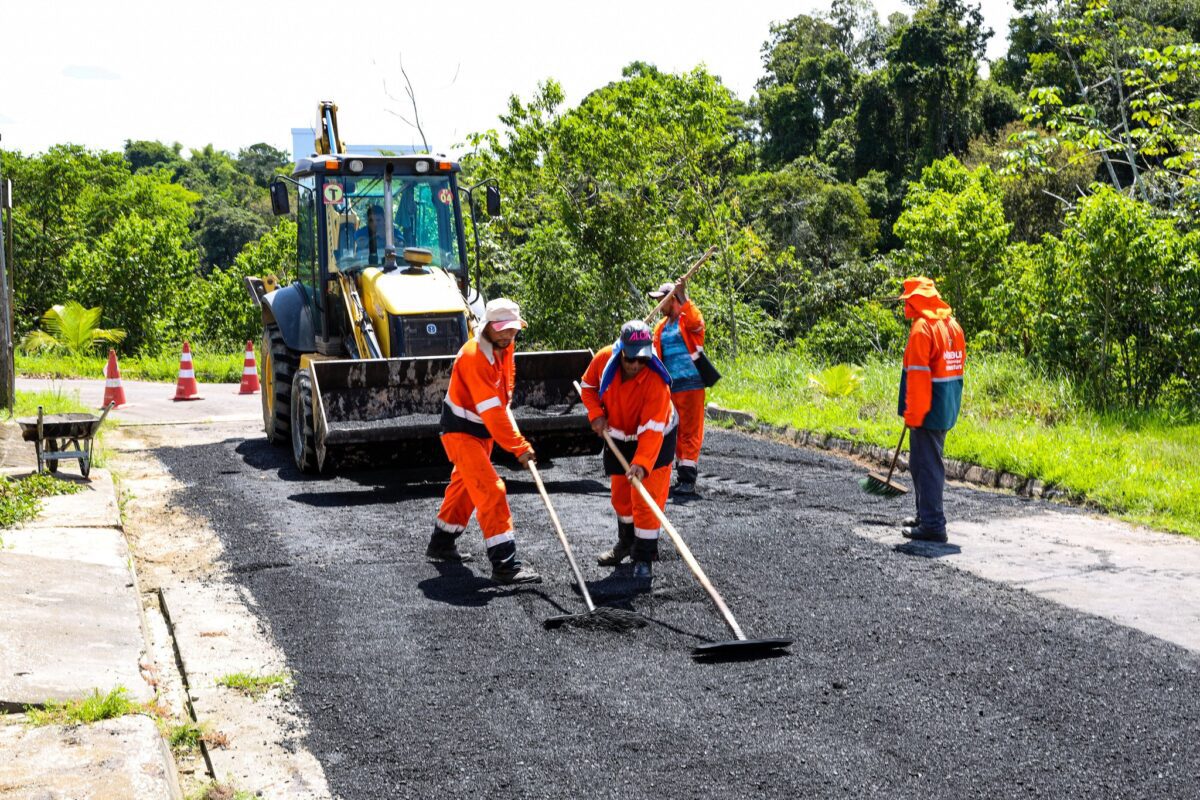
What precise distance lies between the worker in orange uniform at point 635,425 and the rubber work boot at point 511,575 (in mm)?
572

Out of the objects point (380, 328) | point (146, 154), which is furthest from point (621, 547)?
point (146, 154)

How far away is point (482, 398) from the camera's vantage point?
6.55 m

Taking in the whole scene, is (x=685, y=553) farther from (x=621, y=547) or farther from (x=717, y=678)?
(x=621, y=547)

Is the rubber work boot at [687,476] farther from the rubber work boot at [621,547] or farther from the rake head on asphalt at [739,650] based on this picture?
the rake head on asphalt at [739,650]

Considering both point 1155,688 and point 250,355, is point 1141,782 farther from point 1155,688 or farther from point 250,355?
point 250,355

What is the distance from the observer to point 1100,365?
11.9 metres

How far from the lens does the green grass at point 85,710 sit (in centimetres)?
455

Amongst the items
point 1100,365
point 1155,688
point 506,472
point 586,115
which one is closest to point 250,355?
point 586,115

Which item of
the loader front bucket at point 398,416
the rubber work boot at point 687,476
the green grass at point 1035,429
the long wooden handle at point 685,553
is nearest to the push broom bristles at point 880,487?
the rubber work boot at point 687,476

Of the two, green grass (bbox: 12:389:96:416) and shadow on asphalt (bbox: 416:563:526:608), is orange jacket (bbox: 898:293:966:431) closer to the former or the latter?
shadow on asphalt (bbox: 416:563:526:608)

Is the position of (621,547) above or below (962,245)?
below

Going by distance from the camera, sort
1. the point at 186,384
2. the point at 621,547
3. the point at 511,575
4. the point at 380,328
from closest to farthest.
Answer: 1. the point at 511,575
2. the point at 621,547
3. the point at 380,328
4. the point at 186,384

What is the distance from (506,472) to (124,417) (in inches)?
254

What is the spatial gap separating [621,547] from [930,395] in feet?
7.34
